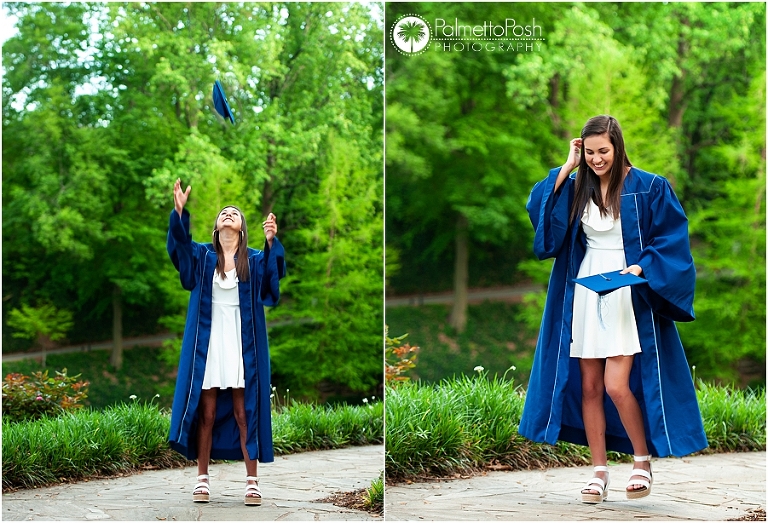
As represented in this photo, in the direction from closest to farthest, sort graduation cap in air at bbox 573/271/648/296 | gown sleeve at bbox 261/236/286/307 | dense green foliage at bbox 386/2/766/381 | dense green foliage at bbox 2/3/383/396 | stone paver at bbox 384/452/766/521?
graduation cap in air at bbox 573/271/648/296 < stone paver at bbox 384/452/766/521 < gown sleeve at bbox 261/236/286/307 < dense green foliage at bbox 2/3/383/396 < dense green foliage at bbox 386/2/766/381

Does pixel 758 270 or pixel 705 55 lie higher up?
pixel 705 55

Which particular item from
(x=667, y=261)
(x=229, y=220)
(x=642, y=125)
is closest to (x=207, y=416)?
(x=229, y=220)

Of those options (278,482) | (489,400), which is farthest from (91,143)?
(489,400)

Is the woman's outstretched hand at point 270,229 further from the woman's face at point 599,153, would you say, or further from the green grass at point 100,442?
the woman's face at point 599,153

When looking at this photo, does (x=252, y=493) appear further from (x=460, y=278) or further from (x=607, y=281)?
(x=460, y=278)

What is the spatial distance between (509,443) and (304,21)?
8.97 feet

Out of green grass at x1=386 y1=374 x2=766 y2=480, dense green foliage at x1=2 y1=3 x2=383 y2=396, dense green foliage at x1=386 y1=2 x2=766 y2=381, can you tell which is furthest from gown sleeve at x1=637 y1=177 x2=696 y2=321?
dense green foliage at x1=386 y1=2 x2=766 y2=381

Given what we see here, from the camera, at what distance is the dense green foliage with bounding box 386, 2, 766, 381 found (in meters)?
6.45

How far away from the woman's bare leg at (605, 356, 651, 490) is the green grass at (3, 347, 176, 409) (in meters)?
2.38

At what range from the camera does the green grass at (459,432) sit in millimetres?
5098

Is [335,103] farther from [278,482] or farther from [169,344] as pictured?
[278,482]

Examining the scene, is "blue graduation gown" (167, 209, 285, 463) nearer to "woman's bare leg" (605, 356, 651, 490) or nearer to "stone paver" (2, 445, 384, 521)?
"stone paver" (2, 445, 384, 521)

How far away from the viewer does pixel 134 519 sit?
16.3ft

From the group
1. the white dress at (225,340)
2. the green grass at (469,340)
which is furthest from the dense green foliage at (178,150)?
the green grass at (469,340)
